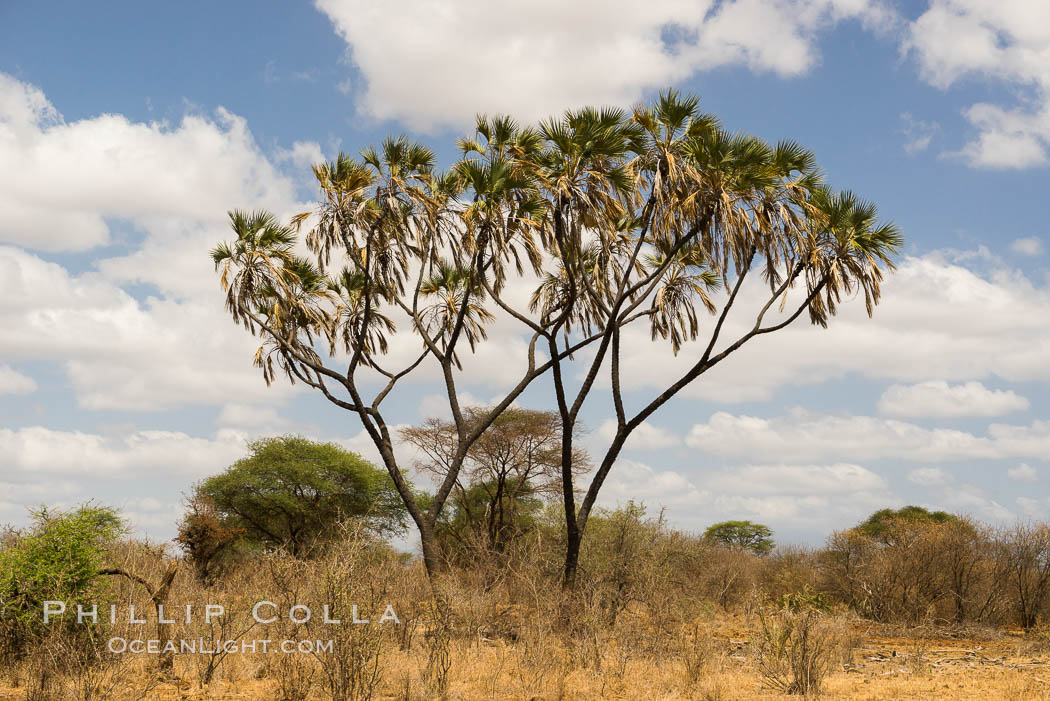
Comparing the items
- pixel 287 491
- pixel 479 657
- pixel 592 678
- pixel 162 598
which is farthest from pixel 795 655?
pixel 287 491

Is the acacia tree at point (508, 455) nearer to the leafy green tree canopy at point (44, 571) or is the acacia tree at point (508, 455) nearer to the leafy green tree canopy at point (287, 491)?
the leafy green tree canopy at point (287, 491)

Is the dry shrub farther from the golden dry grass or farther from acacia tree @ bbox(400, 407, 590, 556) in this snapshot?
acacia tree @ bbox(400, 407, 590, 556)

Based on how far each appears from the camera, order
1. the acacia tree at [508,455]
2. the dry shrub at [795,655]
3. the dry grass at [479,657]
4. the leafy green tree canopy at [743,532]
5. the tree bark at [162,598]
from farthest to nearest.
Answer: the leafy green tree canopy at [743,532] < the acacia tree at [508,455] < the dry shrub at [795,655] < the tree bark at [162,598] < the dry grass at [479,657]

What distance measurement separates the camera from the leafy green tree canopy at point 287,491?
3300 cm

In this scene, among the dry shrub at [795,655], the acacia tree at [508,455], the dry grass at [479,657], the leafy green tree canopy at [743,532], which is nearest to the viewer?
the dry grass at [479,657]

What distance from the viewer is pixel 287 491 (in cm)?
3328

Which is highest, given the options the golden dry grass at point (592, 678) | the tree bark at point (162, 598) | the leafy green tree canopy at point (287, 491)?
the leafy green tree canopy at point (287, 491)

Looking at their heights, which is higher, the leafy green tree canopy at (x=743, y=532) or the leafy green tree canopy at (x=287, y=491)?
the leafy green tree canopy at (x=287, y=491)

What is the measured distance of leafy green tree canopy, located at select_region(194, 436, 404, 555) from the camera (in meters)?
33.0

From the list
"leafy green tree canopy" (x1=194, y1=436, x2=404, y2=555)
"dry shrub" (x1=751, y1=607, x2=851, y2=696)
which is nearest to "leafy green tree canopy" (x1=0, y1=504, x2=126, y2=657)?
"dry shrub" (x1=751, y1=607, x2=851, y2=696)

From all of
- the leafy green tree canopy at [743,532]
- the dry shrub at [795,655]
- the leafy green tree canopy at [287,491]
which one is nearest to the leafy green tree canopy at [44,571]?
the dry shrub at [795,655]

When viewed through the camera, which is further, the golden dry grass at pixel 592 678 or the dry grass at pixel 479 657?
the golden dry grass at pixel 592 678

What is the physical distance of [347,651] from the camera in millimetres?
9609

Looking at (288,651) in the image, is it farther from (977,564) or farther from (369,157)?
(977,564)
